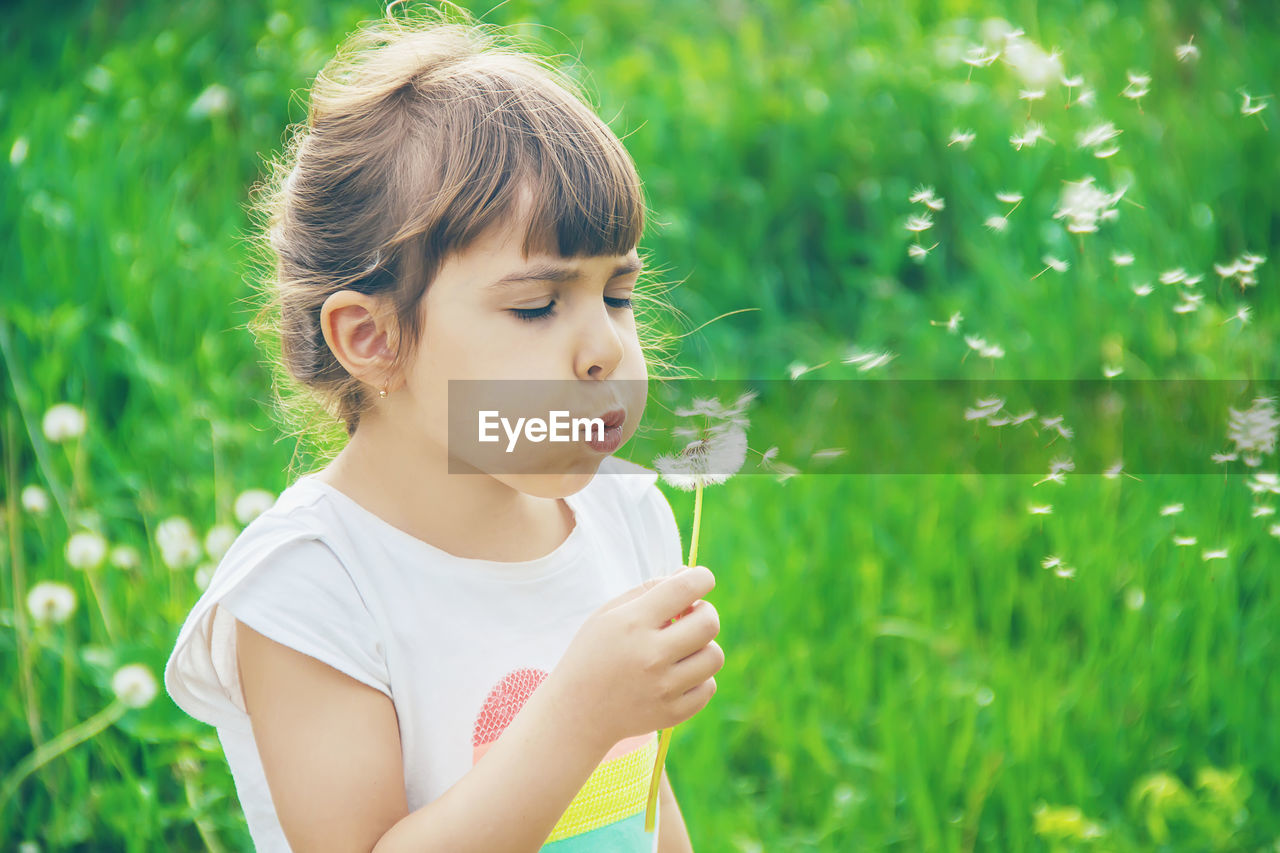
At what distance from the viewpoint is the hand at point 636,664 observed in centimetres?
91

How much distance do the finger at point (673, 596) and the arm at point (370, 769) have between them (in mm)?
97

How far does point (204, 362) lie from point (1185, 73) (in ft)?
7.35

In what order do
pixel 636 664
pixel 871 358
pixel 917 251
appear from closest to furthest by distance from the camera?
pixel 636 664, pixel 917 251, pixel 871 358

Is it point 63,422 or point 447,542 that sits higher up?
point 447,542

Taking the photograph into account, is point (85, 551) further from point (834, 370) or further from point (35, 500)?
point (834, 370)

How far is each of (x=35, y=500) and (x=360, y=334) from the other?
103cm

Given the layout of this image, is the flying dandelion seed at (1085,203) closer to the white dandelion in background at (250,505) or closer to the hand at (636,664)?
the hand at (636,664)

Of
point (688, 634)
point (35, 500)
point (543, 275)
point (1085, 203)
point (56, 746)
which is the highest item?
point (543, 275)

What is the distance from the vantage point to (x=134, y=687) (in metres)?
1.59

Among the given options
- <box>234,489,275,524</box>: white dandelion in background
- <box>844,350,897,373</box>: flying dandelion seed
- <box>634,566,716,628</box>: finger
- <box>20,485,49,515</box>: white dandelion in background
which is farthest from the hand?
<box>844,350,897,373</box>: flying dandelion seed

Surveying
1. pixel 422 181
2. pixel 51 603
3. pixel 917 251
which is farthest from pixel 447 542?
pixel 51 603

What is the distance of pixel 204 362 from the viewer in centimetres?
228

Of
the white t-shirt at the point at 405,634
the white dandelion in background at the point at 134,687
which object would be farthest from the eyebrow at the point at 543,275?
the white dandelion in background at the point at 134,687

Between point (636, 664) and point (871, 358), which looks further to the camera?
point (871, 358)
